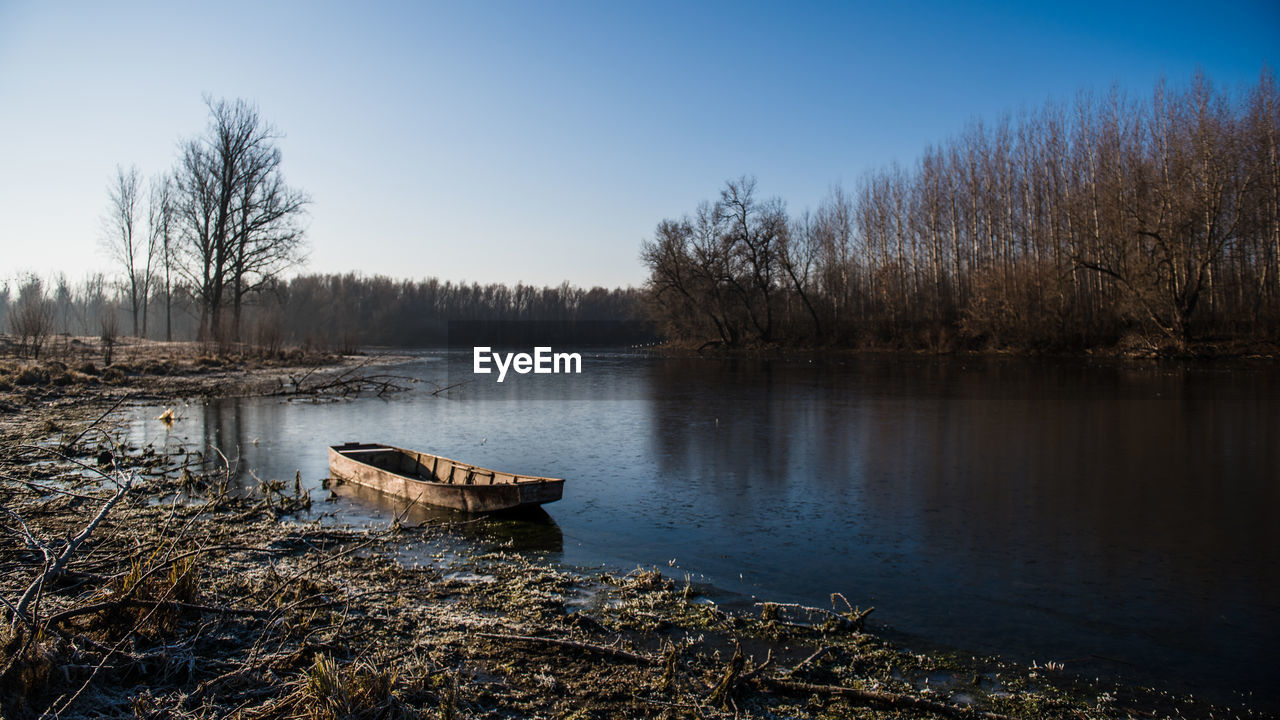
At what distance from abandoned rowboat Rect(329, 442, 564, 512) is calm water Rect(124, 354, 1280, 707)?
0.38 meters

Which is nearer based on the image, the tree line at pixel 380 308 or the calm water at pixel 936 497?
the calm water at pixel 936 497

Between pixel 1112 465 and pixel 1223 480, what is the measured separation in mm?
1445

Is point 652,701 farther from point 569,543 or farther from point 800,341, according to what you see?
point 800,341

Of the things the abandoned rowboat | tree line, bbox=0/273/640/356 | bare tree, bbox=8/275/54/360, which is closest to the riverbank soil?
the abandoned rowboat

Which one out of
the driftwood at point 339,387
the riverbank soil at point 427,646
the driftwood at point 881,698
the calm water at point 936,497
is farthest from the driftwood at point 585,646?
the driftwood at point 339,387

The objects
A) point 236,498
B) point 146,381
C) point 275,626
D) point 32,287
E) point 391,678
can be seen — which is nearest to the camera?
point 391,678

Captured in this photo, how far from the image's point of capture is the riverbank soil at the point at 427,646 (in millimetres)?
4062

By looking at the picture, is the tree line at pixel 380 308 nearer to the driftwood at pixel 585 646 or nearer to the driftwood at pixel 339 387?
the driftwood at pixel 339 387

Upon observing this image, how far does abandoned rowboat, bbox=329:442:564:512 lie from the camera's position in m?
8.48

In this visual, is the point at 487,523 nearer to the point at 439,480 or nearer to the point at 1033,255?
the point at 439,480

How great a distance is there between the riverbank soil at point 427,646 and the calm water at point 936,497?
2.31 ft

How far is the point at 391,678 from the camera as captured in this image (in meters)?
4.05

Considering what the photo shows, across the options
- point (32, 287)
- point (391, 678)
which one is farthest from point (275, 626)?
point (32, 287)

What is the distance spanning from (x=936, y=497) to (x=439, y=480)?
6.84 meters
